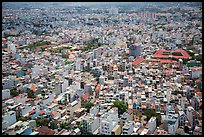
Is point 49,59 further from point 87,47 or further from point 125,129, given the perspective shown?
point 125,129

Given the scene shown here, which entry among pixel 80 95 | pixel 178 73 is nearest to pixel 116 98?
pixel 80 95

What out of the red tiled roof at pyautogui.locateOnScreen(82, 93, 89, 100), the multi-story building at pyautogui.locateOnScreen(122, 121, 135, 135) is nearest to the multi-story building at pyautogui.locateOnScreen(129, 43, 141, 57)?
the red tiled roof at pyautogui.locateOnScreen(82, 93, 89, 100)

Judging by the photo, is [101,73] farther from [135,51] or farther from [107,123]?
[107,123]

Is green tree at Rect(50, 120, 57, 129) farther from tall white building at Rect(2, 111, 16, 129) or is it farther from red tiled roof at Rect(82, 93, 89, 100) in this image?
red tiled roof at Rect(82, 93, 89, 100)

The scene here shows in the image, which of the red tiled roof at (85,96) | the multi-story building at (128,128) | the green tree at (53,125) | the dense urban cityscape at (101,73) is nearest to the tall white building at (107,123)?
the dense urban cityscape at (101,73)

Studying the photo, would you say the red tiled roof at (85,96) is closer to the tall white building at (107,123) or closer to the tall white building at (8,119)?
the tall white building at (107,123)
